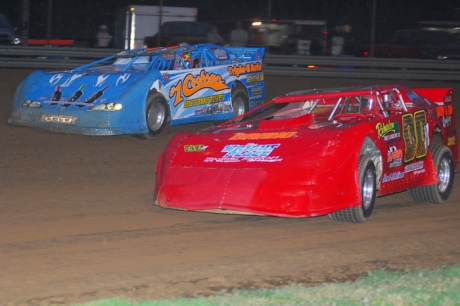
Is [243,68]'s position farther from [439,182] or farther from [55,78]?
[439,182]

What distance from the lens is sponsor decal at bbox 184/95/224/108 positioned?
11.0 m

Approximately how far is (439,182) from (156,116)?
4.58m

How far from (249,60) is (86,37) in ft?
23.4

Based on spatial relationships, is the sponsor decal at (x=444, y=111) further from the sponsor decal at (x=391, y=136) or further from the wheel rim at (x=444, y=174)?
the sponsor decal at (x=391, y=136)

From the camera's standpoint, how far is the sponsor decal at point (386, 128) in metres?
6.60

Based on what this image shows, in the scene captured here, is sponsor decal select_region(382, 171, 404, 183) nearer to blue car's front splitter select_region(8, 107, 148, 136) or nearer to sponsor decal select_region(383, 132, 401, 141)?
sponsor decal select_region(383, 132, 401, 141)

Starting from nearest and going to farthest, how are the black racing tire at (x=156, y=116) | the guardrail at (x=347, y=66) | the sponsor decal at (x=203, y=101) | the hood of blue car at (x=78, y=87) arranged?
1. the hood of blue car at (x=78, y=87)
2. the black racing tire at (x=156, y=116)
3. the sponsor decal at (x=203, y=101)
4. the guardrail at (x=347, y=66)

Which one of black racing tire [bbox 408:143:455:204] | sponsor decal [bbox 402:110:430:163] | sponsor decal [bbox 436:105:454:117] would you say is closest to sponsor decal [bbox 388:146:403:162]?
sponsor decal [bbox 402:110:430:163]

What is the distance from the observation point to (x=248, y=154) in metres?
6.41

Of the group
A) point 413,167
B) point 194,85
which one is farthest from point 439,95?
point 194,85

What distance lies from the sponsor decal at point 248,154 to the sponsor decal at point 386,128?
0.95m

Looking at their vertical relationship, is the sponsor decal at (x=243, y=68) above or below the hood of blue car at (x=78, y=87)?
above

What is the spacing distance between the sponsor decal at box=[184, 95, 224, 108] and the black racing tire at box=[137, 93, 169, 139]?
0.46m

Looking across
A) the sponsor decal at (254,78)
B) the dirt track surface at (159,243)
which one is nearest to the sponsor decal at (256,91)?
the sponsor decal at (254,78)
